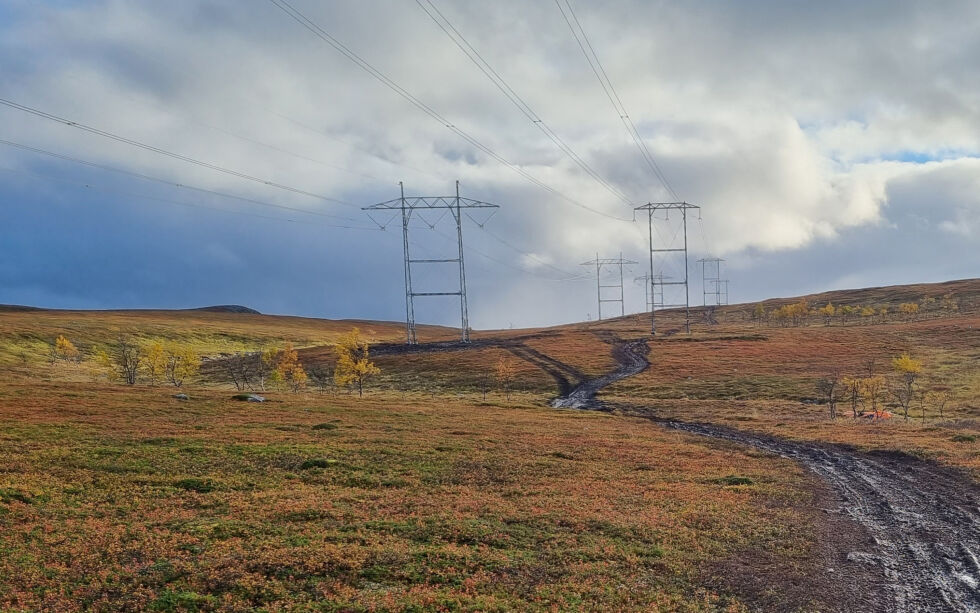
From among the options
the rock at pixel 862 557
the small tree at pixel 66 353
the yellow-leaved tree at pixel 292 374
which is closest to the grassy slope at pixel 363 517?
the rock at pixel 862 557

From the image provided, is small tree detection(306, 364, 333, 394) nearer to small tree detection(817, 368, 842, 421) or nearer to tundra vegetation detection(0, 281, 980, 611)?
tundra vegetation detection(0, 281, 980, 611)

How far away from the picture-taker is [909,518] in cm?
2973

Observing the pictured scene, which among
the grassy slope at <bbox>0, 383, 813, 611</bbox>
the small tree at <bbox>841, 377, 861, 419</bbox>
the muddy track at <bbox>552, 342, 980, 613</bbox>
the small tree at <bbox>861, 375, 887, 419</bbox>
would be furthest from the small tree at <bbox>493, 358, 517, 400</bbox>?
the grassy slope at <bbox>0, 383, 813, 611</bbox>

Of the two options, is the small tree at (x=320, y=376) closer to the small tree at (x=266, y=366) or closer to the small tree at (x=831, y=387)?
the small tree at (x=266, y=366)

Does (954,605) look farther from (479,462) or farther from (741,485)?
(479,462)

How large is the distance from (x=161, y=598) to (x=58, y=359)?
6246 inches

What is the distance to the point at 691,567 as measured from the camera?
2234 cm

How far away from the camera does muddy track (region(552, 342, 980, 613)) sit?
20844 mm

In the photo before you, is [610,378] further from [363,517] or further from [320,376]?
[363,517]

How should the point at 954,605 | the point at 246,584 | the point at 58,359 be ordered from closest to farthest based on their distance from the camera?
the point at 246,584
the point at 954,605
the point at 58,359

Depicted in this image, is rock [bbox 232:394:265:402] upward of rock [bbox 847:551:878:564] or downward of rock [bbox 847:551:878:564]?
upward

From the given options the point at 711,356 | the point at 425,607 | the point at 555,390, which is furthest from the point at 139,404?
the point at 711,356

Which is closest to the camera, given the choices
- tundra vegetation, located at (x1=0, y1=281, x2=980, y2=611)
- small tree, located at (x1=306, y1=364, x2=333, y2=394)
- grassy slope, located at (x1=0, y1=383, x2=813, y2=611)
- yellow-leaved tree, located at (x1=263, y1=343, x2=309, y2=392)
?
grassy slope, located at (x1=0, y1=383, x2=813, y2=611)

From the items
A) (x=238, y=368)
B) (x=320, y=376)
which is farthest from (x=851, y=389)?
(x=238, y=368)
